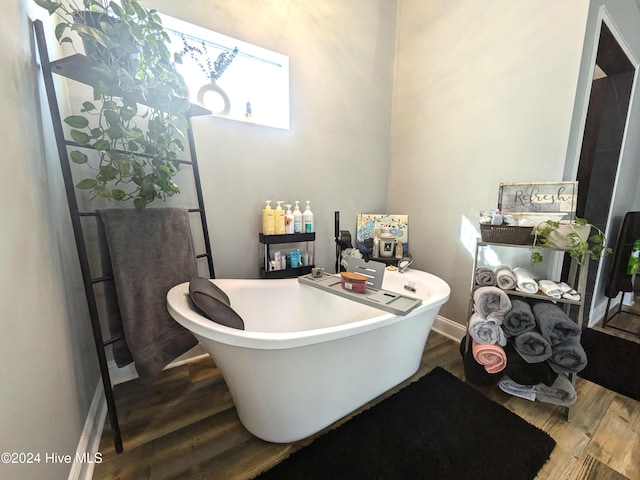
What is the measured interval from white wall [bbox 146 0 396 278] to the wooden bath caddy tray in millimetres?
483

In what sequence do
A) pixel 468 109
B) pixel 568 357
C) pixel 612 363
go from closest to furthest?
pixel 568 357, pixel 612 363, pixel 468 109

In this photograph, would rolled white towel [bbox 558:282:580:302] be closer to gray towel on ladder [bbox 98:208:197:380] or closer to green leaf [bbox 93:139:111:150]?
gray towel on ladder [bbox 98:208:197:380]

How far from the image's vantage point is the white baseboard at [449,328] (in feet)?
6.93

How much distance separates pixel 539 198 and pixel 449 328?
3.98 ft

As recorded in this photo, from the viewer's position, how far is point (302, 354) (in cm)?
106

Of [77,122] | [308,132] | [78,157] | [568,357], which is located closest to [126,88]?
[77,122]

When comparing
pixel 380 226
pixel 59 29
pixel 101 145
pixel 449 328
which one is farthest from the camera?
pixel 380 226

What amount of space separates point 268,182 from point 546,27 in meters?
1.98

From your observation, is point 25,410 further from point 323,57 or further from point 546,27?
point 546,27

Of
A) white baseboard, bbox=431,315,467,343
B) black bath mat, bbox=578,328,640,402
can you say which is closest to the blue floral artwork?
white baseboard, bbox=431,315,467,343

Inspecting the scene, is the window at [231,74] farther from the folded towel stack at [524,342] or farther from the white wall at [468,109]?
the folded towel stack at [524,342]

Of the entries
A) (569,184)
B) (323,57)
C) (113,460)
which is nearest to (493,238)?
(569,184)

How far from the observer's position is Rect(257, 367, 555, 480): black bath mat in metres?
1.08

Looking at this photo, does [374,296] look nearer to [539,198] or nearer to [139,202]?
[539,198]
